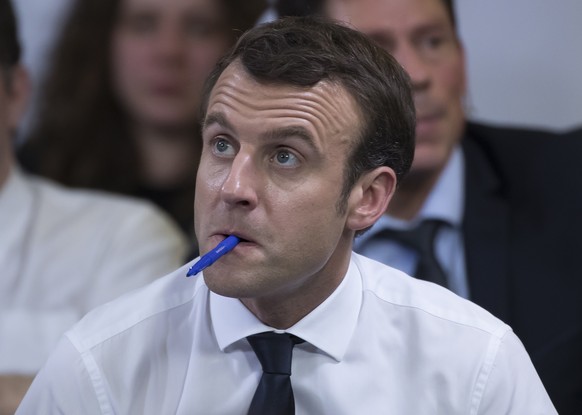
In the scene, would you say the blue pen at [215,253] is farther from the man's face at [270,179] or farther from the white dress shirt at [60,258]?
the white dress shirt at [60,258]

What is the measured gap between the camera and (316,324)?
1267 millimetres

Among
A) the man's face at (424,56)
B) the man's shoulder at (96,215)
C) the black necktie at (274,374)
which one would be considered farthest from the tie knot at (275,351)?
the man's shoulder at (96,215)

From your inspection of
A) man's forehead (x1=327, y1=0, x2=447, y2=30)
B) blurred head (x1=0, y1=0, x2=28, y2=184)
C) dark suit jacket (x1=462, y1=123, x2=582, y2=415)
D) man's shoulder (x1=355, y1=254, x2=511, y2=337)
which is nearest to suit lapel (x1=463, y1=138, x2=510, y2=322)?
dark suit jacket (x1=462, y1=123, x2=582, y2=415)

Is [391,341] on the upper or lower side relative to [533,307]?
upper

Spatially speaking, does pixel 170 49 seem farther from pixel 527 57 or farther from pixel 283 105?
pixel 283 105

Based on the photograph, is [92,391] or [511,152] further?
[511,152]

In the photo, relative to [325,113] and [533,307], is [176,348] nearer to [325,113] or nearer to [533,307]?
[325,113]

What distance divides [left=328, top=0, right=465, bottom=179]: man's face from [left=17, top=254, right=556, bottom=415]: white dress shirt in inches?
23.3

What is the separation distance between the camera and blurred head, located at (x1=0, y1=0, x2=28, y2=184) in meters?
2.00

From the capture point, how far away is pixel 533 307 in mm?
1740

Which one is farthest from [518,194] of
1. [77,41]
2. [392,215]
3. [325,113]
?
[77,41]

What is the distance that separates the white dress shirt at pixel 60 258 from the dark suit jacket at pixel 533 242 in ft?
1.74

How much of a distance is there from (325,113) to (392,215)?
2.50 ft

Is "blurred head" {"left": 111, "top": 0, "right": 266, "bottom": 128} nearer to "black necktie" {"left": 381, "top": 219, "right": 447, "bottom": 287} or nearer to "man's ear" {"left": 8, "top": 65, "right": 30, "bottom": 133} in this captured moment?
"man's ear" {"left": 8, "top": 65, "right": 30, "bottom": 133}
